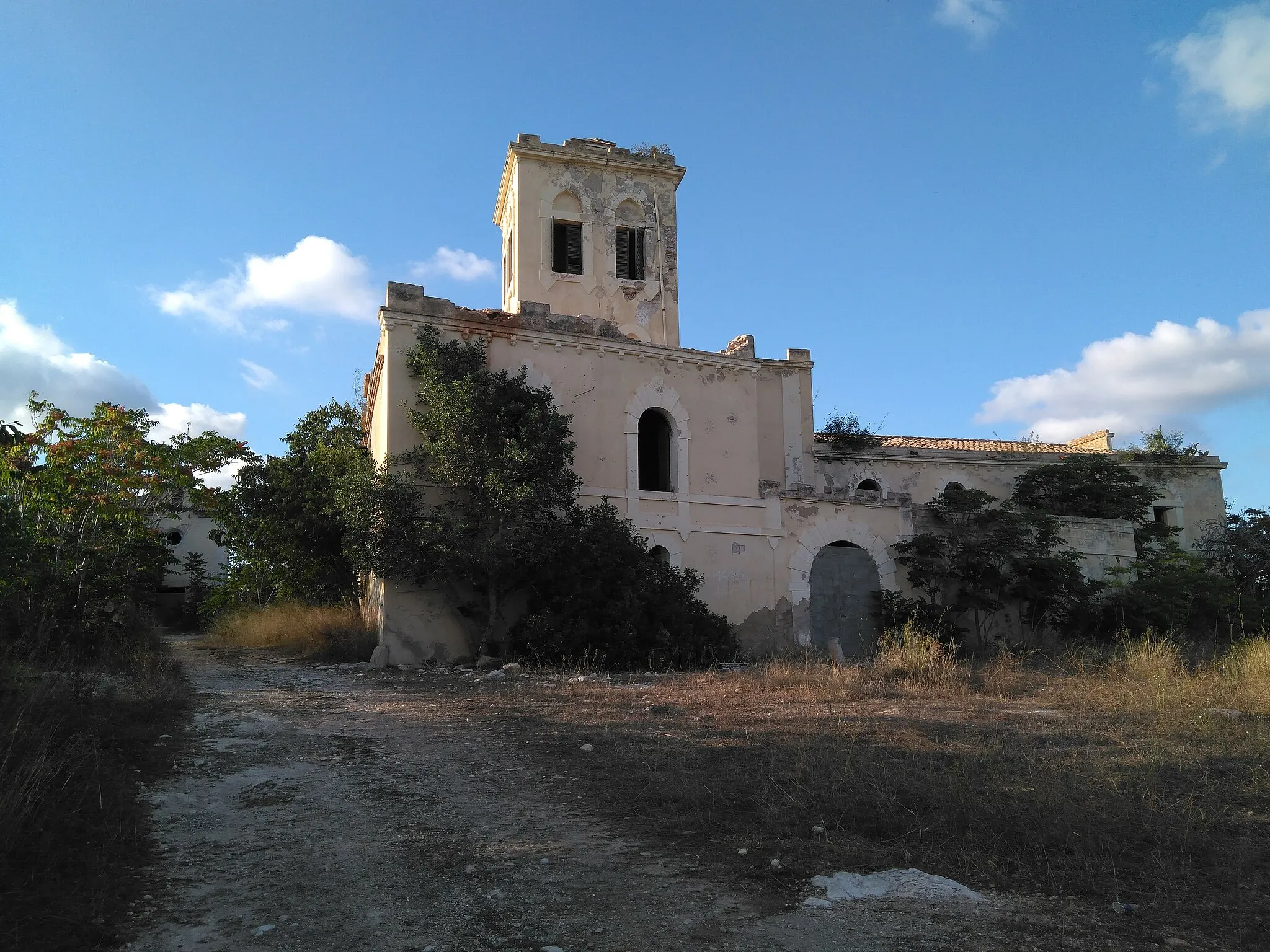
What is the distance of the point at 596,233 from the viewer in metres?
22.0

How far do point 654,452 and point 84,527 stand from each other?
10346mm

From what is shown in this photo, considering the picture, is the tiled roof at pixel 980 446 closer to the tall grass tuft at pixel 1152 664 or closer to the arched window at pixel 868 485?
A: the arched window at pixel 868 485

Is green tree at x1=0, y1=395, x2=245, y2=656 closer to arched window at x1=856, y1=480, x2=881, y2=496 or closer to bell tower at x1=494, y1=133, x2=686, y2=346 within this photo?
bell tower at x1=494, y1=133, x2=686, y2=346

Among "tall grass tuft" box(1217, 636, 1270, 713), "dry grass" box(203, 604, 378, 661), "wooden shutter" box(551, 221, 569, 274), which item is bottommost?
"tall grass tuft" box(1217, 636, 1270, 713)

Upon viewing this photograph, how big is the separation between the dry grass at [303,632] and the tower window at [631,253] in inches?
403

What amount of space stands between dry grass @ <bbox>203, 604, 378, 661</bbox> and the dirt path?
829 centimetres

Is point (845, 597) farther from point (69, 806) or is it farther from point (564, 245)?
point (69, 806)

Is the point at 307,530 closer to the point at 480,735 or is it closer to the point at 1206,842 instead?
the point at 480,735

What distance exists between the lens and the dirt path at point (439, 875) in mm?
3852

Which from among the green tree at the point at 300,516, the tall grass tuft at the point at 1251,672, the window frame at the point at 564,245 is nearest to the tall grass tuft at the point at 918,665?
the tall grass tuft at the point at 1251,672

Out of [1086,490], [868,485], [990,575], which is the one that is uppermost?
[868,485]

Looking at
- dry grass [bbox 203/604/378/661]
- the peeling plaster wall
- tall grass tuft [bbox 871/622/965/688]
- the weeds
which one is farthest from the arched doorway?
the weeds

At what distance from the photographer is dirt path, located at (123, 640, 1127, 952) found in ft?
12.6

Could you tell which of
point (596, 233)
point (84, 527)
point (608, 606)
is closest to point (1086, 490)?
point (596, 233)
